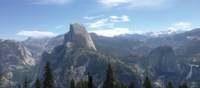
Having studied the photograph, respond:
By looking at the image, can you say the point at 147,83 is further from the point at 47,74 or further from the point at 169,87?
the point at 47,74

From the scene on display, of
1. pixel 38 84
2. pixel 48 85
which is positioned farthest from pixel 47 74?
pixel 38 84

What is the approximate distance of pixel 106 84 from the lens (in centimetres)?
8488

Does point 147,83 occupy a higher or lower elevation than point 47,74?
lower

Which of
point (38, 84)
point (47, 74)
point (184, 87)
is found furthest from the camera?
point (38, 84)

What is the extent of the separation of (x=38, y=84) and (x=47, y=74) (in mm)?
39970

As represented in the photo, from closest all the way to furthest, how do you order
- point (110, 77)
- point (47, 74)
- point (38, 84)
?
point (110, 77) < point (47, 74) < point (38, 84)

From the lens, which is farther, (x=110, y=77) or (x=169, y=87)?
(x=169, y=87)

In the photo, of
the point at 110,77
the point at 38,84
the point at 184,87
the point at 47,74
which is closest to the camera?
the point at 110,77

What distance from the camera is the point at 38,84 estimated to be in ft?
421

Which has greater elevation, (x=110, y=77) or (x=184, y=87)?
(x=110, y=77)

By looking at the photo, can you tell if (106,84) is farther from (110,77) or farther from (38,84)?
(38,84)

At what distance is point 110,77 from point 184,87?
140 feet

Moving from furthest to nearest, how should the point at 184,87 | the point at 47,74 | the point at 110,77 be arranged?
the point at 184,87 < the point at 47,74 < the point at 110,77

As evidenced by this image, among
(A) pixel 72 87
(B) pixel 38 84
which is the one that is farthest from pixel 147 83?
(B) pixel 38 84
